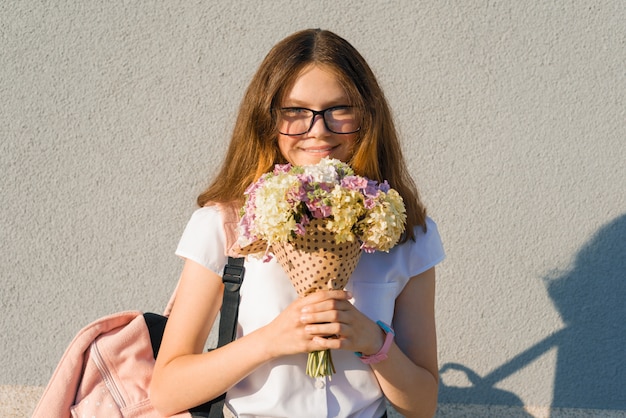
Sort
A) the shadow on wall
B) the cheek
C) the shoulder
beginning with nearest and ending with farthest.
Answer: the cheek, the shoulder, the shadow on wall

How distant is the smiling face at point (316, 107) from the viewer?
2.08 m

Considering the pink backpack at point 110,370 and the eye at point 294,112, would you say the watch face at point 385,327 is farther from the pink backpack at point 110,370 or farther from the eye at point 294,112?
the eye at point 294,112

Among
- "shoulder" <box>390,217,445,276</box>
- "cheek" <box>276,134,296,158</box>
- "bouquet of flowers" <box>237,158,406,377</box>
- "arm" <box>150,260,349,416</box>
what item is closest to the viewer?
"bouquet of flowers" <box>237,158,406,377</box>

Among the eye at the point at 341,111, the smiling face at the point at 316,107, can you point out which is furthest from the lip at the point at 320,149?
the eye at the point at 341,111

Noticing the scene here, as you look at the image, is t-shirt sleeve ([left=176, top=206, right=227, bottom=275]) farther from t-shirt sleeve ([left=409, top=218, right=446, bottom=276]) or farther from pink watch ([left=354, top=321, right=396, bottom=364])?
t-shirt sleeve ([left=409, top=218, right=446, bottom=276])

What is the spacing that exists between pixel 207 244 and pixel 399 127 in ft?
4.95

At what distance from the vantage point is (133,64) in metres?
3.19

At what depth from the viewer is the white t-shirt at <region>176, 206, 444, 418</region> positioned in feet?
6.71

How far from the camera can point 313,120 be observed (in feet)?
6.77

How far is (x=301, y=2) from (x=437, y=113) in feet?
2.99

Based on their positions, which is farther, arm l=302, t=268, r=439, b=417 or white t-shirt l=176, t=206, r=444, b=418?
white t-shirt l=176, t=206, r=444, b=418

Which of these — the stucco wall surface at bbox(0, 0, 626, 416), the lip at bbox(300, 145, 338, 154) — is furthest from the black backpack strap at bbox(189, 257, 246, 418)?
the stucco wall surface at bbox(0, 0, 626, 416)

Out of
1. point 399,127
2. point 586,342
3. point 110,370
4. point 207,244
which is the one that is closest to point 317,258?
point 207,244

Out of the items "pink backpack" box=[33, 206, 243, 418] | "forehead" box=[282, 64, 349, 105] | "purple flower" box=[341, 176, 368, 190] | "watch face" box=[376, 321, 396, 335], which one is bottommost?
"pink backpack" box=[33, 206, 243, 418]
